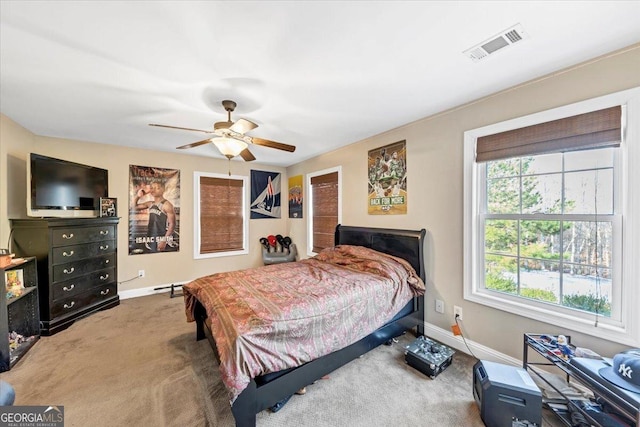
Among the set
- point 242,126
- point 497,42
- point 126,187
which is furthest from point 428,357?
point 126,187

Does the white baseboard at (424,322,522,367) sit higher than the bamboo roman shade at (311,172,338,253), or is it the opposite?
the bamboo roman shade at (311,172,338,253)

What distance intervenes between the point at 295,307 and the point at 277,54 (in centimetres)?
180

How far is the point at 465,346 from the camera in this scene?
7.62 feet

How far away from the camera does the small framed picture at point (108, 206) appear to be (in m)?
3.46

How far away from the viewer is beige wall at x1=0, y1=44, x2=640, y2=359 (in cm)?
177

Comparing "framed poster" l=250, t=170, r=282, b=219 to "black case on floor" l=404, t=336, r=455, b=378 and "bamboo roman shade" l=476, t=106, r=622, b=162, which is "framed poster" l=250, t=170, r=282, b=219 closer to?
"black case on floor" l=404, t=336, r=455, b=378

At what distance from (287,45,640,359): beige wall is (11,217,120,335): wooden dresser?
12.4ft

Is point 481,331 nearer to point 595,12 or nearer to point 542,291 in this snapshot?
point 542,291

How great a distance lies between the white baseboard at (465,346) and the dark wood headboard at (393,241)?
1.82ft

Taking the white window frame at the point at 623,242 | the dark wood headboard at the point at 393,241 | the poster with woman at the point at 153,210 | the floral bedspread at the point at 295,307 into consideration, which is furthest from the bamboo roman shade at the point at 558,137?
the poster with woman at the point at 153,210

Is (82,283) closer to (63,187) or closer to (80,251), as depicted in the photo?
(80,251)

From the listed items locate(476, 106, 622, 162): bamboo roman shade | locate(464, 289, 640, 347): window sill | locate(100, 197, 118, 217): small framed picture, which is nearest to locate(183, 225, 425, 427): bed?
Result: locate(464, 289, 640, 347): window sill

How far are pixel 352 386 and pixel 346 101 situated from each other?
2538 millimetres

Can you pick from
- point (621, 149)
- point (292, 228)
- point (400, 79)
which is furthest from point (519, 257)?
point (292, 228)
